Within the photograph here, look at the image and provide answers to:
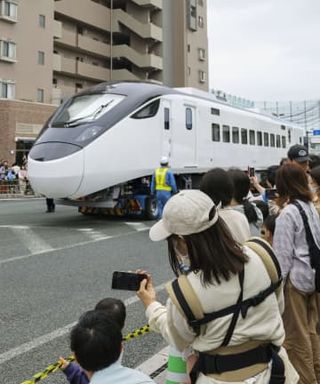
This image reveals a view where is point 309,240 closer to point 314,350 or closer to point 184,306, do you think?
point 314,350

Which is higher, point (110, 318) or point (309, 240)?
point (309, 240)

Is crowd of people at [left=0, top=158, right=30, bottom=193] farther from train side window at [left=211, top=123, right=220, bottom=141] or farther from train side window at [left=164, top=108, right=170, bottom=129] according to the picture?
train side window at [left=164, top=108, right=170, bottom=129]

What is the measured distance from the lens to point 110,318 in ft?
7.25

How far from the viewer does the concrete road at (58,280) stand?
4371mm

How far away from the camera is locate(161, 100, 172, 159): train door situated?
13695 millimetres

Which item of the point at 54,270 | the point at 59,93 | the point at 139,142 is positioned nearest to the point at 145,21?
the point at 59,93

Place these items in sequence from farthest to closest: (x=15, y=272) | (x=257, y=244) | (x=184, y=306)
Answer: (x=15, y=272)
(x=257, y=244)
(x=184, y=306)

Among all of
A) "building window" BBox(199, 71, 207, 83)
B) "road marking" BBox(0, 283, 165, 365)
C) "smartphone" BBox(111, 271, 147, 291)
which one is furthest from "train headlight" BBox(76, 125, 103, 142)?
"building window" BBox(199, 71, 207, 83)

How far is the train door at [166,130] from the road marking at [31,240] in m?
4.22

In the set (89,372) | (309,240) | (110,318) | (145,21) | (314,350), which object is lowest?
(314,350)

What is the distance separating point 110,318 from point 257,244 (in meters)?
0.74

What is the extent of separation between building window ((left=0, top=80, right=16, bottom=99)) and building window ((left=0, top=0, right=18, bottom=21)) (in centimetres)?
498

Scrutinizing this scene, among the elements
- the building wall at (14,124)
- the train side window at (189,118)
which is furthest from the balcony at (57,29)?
the train side window at (189,118)

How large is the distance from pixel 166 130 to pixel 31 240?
17.1 ft
